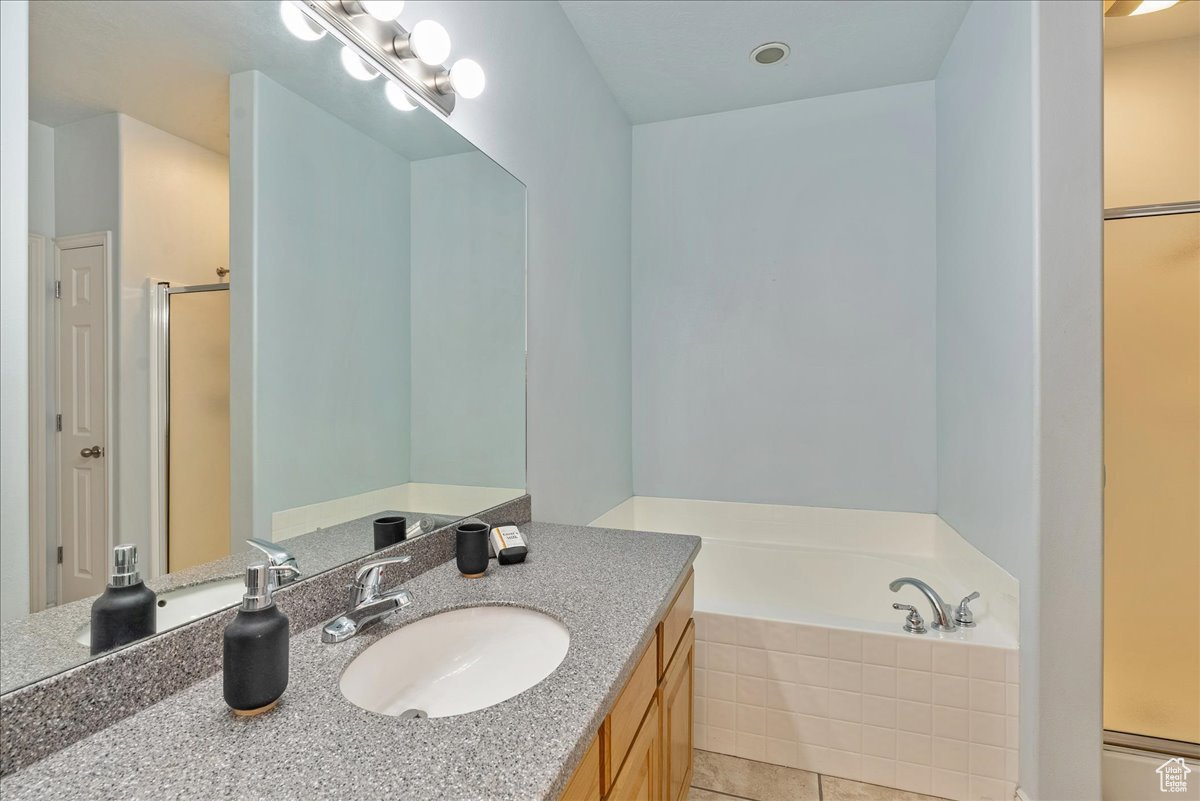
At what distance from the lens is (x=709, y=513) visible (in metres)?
2.98

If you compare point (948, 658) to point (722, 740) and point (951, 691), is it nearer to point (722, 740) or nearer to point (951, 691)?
point (951, 691)

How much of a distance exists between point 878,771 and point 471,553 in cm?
156

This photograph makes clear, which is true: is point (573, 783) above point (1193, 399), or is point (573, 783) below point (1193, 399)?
below

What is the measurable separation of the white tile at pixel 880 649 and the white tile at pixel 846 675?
0.14 feet

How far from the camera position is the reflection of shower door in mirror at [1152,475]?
185 centimetres

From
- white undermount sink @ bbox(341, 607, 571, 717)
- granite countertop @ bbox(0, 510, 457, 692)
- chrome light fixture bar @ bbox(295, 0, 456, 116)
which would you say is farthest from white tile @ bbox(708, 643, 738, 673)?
chrome light fixture bar @ bbox(295, 0, 456, 116)

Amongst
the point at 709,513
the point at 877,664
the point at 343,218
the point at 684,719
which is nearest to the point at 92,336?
the point at 343,218

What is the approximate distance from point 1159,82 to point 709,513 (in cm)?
238

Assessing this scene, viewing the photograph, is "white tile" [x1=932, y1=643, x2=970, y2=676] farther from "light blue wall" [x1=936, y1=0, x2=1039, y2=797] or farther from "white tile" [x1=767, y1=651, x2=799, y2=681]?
"white tile" [x1=767, y1=651, x2=799, y2=681]

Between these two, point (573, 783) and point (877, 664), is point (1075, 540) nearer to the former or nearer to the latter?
point (877, 664)

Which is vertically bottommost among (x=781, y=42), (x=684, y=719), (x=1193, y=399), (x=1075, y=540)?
(x=684, y=719)

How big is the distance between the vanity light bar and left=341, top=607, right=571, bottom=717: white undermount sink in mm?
1139

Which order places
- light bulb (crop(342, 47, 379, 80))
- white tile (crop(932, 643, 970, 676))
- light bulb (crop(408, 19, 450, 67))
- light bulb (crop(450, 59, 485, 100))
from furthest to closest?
white tile (crop(932, 643, 970, 676)) < light bulb (crop(450, 59, 485, 100)) < light bulb (crop(408, 19, 450, 67)) < light bulb (crop(342, 47, 379, 80))

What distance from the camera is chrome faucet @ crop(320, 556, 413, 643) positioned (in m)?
0.94
